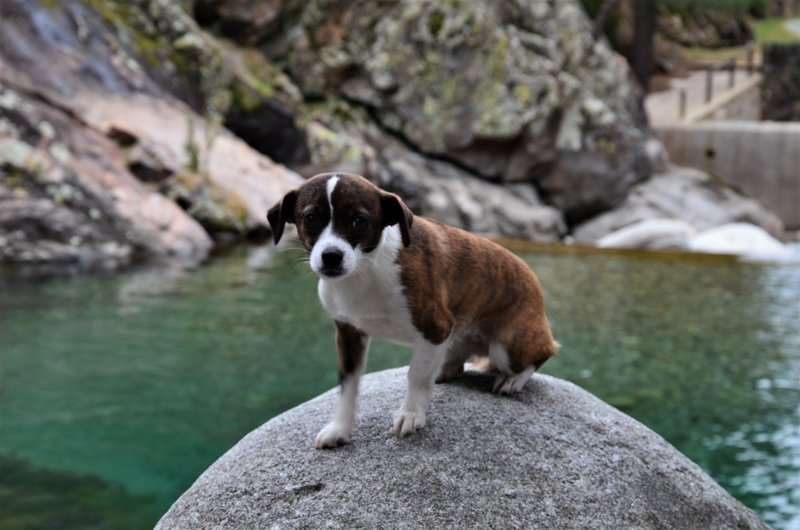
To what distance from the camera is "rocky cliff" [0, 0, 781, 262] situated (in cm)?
1466

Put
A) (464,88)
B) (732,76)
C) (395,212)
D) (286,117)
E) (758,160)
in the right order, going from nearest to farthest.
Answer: (395,212)
(286,117)
(464,88)
(758,160)
(732,76)

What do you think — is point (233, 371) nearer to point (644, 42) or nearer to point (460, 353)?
point (460, 353)

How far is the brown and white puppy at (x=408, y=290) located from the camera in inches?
125

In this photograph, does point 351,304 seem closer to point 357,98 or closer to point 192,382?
point 192,382

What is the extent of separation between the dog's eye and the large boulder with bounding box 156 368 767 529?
1.15 m

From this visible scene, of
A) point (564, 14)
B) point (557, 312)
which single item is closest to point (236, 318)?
point (557, 312)

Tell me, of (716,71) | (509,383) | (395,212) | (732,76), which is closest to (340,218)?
(395,212)

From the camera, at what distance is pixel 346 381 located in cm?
379

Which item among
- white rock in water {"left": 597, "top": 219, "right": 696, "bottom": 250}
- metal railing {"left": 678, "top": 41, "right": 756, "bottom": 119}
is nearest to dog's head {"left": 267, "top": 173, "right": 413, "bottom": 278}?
white rock in water {"left": 597, "top": 219, "right": 696, "bottom": 250}

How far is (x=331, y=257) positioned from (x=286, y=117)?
18593 mm

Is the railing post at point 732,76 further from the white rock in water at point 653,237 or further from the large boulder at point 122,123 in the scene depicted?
the large boulder at point 122,123

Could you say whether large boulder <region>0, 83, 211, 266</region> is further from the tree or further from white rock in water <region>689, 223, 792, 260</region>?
the tree

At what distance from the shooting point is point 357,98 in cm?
2377

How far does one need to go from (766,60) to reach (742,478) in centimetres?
3044
